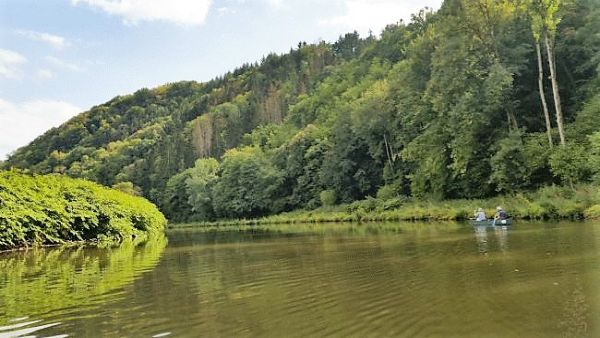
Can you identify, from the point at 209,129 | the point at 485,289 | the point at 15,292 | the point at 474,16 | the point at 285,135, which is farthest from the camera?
the point at 209,129

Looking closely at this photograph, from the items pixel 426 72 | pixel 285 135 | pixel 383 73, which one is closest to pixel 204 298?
pixel 426 72

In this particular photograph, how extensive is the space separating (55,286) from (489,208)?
2852 centimetres

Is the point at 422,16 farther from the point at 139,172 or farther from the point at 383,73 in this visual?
the point at 139,172

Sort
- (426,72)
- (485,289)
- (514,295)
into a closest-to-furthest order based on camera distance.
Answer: (514,295), (485,289), (426,72)

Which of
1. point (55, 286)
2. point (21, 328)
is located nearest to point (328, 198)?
point (55, 286)

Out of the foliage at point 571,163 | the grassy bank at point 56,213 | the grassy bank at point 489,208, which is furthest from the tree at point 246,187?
the foliage at point 571,163

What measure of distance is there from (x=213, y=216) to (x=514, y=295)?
9316cm

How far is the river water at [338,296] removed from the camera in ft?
22.0

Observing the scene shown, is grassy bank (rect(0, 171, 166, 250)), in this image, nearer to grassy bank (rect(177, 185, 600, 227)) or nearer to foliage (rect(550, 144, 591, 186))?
grassy bank (rect(177, 185, 600, 227))

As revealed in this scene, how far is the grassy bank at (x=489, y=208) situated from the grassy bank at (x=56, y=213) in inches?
853

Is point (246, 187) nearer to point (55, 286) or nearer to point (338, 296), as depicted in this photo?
point (55, 286)

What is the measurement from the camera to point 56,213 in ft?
88.6

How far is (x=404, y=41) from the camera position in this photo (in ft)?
281

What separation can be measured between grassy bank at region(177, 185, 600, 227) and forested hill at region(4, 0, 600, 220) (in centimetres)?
173
